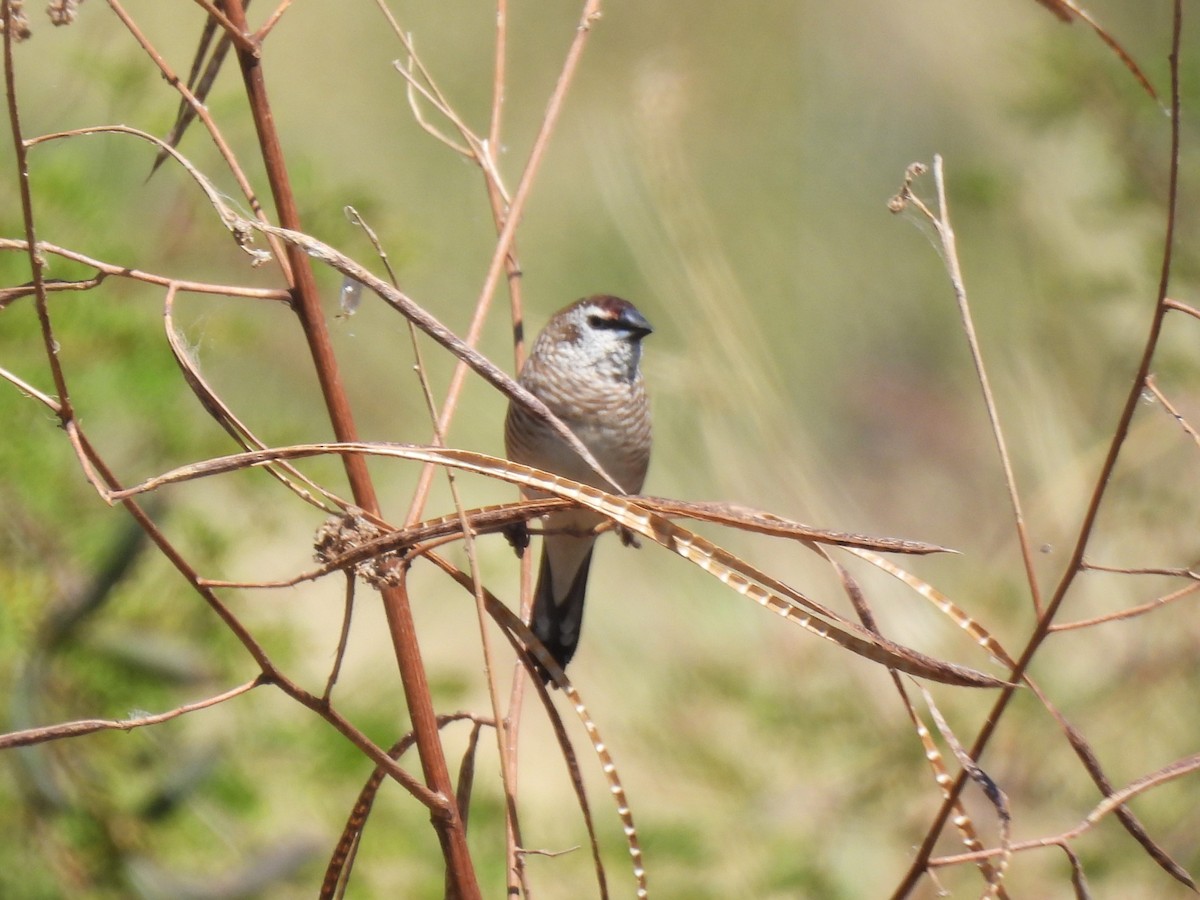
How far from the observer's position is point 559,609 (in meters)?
2.77

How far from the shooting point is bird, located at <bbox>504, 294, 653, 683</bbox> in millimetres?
2662

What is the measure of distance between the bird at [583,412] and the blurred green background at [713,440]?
44 centimetres

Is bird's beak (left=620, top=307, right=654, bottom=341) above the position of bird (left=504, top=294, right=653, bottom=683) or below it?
above

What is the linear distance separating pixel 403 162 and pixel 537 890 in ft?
18.5

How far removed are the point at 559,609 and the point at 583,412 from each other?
1.41 ft

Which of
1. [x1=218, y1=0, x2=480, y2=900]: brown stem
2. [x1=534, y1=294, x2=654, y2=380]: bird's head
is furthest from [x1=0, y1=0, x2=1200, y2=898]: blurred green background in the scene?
[x1=218, y1=0, x2=480, y2=900]: brown stem

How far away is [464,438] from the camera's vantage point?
5492 mm

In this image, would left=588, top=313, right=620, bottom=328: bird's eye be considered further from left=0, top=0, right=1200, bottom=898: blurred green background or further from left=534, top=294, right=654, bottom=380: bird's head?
left=0, top=0, right=1200, bottom=898: blurred green background

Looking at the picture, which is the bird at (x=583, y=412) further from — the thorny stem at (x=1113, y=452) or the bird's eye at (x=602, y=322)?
the thorny stem at (x=1113, y=452)

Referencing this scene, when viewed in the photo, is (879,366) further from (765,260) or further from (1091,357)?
(1091,357)

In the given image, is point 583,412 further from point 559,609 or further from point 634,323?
point 559,609

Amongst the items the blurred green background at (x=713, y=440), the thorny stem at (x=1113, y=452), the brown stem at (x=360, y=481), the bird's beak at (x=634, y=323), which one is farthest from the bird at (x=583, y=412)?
the thorny stem at (x=1113, y=452)

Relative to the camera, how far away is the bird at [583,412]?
2662 millimetres

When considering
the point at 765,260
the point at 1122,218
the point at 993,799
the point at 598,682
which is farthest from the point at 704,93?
the point at 993,799
